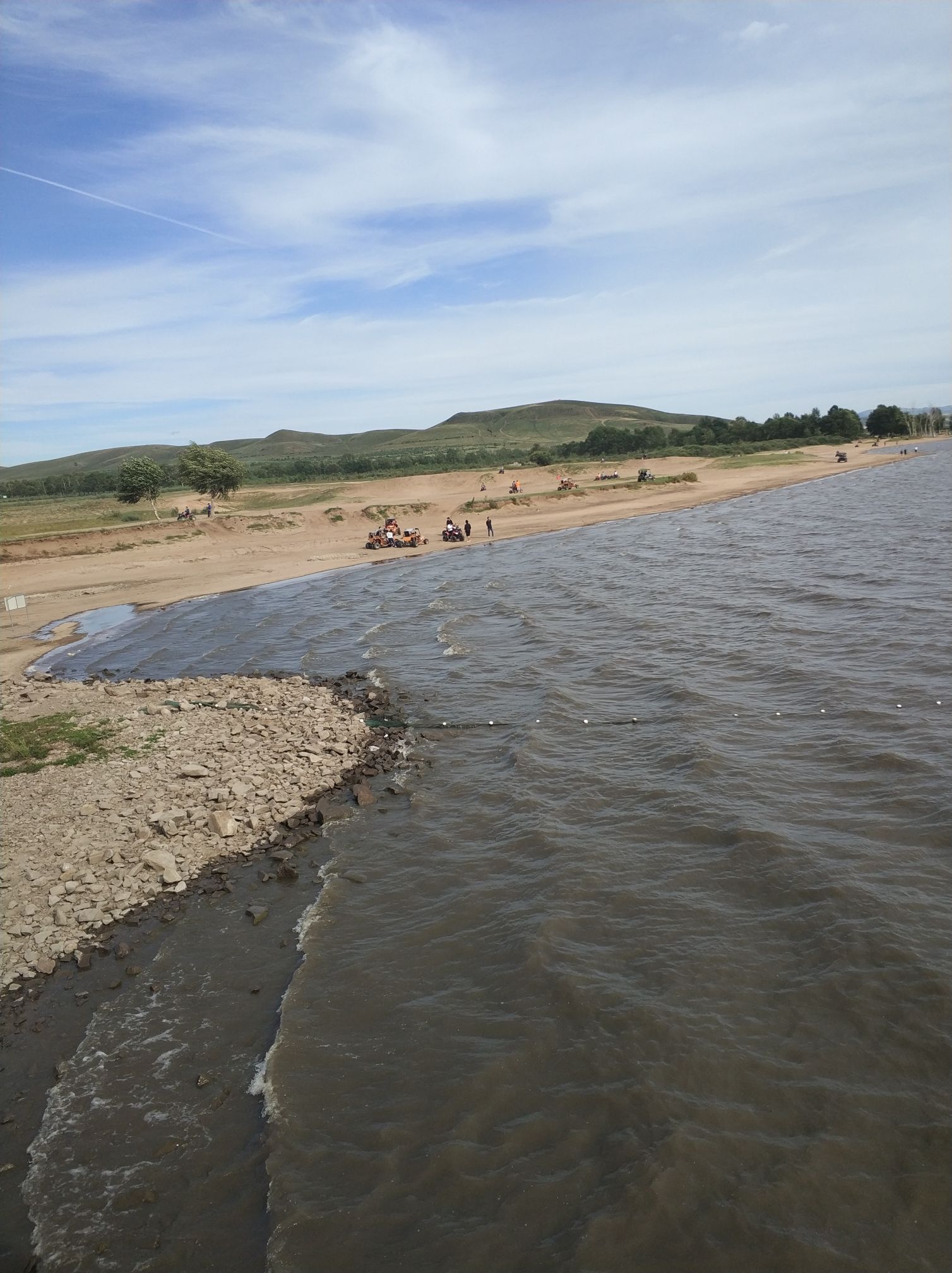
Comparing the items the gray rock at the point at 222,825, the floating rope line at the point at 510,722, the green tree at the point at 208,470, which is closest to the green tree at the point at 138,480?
the green tree at the point at 208,470

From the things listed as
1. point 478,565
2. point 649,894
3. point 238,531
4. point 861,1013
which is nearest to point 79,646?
point 478,565

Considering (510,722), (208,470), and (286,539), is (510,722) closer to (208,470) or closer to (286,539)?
(286,539)

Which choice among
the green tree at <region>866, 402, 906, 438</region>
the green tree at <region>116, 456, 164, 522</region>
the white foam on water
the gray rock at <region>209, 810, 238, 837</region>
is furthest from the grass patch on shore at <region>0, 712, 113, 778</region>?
the green tree at <region>866, 402, 906, 438</region>

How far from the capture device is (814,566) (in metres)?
33.7

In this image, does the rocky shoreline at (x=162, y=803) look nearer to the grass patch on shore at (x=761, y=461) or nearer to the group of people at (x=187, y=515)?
the group of people at (x=187, y=515)

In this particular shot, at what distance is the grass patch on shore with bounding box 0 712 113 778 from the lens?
48.6ft

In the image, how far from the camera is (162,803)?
42.3 ft

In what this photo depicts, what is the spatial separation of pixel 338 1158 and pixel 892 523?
155 ft

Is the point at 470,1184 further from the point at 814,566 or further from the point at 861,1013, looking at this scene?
the point at 814,566

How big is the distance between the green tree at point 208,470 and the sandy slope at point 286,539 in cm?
500

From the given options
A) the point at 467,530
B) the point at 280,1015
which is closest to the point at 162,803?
the point at 280,1015

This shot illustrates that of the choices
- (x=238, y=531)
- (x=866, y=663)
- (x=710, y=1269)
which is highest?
(x=238, y=531)

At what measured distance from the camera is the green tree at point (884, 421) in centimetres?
16688

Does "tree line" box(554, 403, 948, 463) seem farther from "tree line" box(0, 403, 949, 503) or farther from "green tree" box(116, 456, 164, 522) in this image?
"green tree" box(116, 456, 164, 522)
